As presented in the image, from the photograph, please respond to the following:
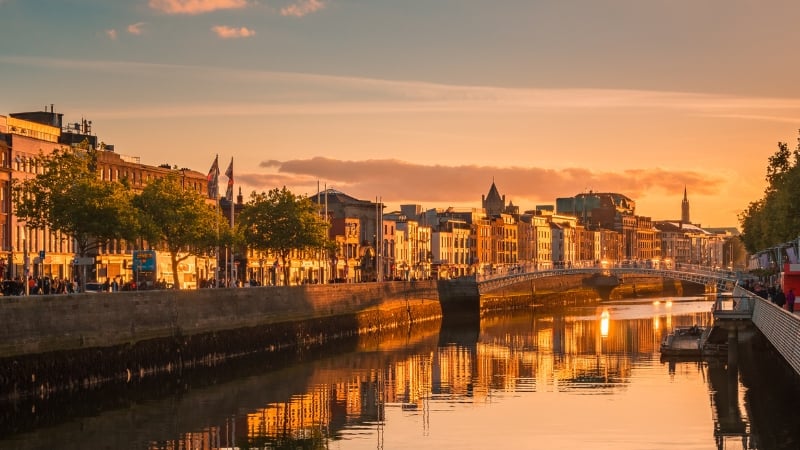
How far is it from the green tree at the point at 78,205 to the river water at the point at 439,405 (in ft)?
34.7

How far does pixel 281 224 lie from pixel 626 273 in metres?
40.1

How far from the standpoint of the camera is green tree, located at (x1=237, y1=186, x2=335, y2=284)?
107062 mm

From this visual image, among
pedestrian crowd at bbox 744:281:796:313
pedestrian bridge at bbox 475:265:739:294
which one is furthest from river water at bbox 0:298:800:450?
pedestrian bridge at bbox 475:265:739:294

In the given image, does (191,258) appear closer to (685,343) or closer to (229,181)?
(229,181)

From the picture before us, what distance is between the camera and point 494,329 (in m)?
109

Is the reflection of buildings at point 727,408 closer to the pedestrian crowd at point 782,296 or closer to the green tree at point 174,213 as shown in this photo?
the pedestrian crowd at point 782,296

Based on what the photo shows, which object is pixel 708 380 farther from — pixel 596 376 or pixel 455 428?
pixel 455 428

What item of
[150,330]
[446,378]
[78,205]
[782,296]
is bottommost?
[446,378]

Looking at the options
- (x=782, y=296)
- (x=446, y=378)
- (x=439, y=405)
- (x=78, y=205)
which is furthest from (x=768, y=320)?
(x=78, y=205)

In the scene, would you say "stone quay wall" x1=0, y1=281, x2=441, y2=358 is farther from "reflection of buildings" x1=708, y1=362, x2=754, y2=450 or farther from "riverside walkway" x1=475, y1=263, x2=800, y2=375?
"riverside walkway" x1=475, y1=263, x2=800, y2=375

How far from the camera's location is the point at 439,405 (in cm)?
5478

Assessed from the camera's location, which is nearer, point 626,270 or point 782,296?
point 782,296

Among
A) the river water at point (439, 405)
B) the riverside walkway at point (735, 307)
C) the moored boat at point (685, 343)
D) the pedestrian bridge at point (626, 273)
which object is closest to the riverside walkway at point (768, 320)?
the riverside walkway at point (735, 307)

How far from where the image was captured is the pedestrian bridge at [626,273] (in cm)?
11222
